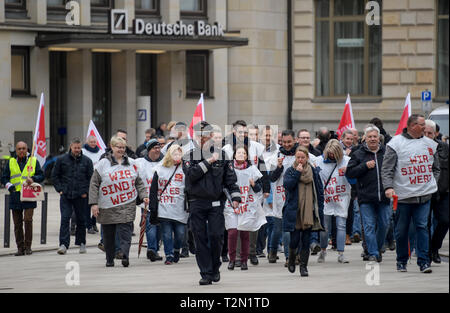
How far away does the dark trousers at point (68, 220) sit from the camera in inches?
712

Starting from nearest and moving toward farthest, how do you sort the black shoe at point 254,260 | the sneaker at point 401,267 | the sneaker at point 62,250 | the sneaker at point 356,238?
the sneaker at point 401,267, the black shoe at point 254,260, the sneaker at point 62,250, the sneaker at point 356,238

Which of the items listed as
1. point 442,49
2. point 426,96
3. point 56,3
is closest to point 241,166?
point 426,96

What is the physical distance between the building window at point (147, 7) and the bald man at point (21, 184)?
1872 centimetres

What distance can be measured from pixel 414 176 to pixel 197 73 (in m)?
23.8

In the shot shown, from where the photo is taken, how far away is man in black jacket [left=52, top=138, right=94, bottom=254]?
1811 centimetres

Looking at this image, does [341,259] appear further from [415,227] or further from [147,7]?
[147,7]

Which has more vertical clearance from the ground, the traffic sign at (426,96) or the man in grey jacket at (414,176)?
the traffic sign at (426,96)

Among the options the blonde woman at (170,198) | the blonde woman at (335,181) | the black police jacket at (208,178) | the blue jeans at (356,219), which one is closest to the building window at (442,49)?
the blue jeans at (356,219)

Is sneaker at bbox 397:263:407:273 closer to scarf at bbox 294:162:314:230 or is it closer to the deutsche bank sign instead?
scarf at bbox 294:162:314:230

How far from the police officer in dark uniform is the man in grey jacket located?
2099 mm

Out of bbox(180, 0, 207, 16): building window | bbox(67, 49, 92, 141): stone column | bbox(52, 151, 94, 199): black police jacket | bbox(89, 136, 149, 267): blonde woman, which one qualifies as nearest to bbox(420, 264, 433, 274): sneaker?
bbox(89, 136, 149, 267): blonde woman

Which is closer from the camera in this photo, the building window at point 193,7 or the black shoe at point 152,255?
the black shoe at point 152,255

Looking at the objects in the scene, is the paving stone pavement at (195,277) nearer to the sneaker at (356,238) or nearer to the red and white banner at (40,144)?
the sneaker at (356,238)
